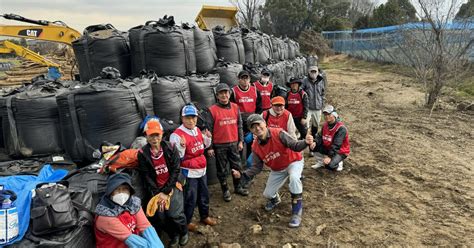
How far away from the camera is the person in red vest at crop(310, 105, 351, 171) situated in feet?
18.0

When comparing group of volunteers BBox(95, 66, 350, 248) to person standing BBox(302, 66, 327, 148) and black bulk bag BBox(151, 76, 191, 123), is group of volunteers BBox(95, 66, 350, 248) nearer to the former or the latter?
black bulk bag BBox(151, 76, 191, 123)

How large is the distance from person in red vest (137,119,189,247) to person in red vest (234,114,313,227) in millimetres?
971

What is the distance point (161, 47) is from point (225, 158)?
1753 millimetres

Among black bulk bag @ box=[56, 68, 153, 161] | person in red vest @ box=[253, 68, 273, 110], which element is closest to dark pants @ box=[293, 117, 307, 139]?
person in red vest @ box=[253, 68, 273, 110]

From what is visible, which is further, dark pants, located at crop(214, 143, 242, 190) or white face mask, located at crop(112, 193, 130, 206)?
dark pants, located at crop(214, 143, 242, 190)

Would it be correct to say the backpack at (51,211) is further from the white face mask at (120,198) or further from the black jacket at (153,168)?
the black jacket at (153,168)

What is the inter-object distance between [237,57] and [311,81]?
145cm

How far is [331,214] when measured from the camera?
429 centimetres

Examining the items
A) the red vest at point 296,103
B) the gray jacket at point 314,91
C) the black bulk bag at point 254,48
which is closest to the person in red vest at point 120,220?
the red vest at point 296,103

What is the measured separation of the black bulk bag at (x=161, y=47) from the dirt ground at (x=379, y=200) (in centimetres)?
184

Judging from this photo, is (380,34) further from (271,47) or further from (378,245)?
(378,245)


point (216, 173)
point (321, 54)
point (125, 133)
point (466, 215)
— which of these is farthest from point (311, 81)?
point (321, 54)

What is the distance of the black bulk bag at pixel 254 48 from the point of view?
A: 24.5ft

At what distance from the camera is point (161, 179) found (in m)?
3.35
